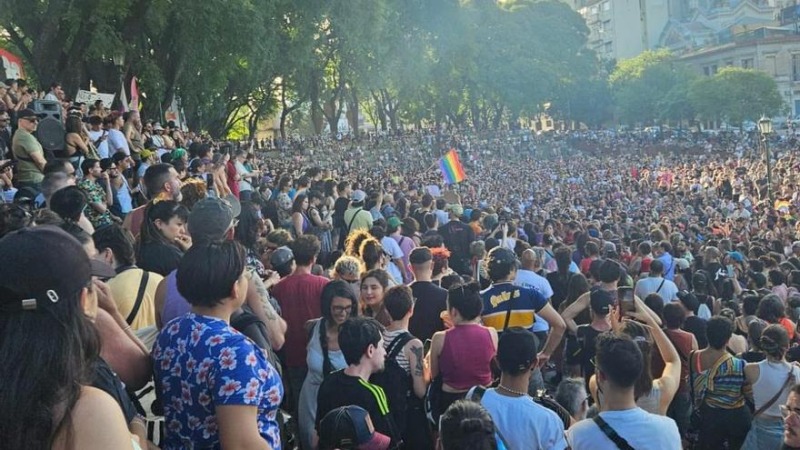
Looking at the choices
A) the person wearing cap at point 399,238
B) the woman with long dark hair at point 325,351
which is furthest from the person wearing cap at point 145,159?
the woman with long dark hair at point 325,351

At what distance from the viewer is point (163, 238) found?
551 centimetres

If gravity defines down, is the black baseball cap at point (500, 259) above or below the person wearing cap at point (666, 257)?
above

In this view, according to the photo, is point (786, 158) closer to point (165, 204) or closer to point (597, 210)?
Result: point (597, 210)

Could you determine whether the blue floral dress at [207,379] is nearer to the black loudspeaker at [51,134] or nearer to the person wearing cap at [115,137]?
the black loudspeaker at [51,134]

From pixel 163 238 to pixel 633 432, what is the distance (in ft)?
9.55

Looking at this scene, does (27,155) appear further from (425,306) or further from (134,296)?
(134,296)

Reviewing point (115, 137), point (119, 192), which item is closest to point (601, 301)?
point (119, 192)

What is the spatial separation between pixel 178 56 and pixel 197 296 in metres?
22.2

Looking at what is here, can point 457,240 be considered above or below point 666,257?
above

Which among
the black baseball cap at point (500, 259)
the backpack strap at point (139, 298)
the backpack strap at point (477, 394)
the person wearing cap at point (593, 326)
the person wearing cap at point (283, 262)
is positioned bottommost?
the person wearing cap at point (593, 326)

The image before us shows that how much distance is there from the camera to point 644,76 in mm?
76500

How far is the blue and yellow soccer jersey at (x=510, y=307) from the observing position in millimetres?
6539

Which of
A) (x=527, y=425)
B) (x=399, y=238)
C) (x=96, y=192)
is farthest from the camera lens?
(x=399, y=238)

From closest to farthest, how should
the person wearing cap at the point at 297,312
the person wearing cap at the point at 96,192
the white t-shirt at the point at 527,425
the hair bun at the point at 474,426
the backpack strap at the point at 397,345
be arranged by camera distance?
the hair bun at the point at 474,426, the white t-shirt at the point at 527,425, the backpack strap at the point at 397,345, the person wearing cap at the point at 297,312, the person wearing cap at the point at 96,192
